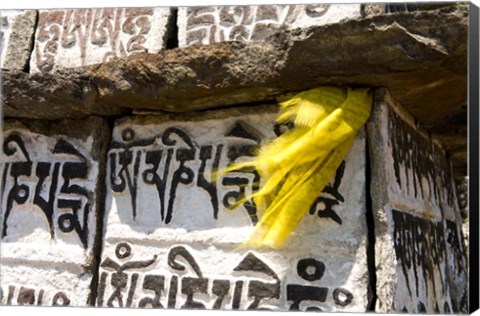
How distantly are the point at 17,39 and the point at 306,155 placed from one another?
1.47 m

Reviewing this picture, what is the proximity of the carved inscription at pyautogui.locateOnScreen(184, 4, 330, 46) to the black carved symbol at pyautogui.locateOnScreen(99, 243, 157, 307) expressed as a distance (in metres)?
0.87

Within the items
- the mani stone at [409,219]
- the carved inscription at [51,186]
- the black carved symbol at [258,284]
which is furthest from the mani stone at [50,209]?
the mani stone at [409,219]

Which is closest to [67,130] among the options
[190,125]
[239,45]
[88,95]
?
[88,95]

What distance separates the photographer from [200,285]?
328 centimetres

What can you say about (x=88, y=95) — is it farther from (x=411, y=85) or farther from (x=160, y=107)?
(x=411, y=85)

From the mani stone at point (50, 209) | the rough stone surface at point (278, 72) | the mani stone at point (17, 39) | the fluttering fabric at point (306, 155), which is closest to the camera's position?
the rough stone surface at point (278, 72)

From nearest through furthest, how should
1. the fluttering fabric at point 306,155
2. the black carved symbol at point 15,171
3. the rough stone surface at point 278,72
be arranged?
the rough stone surface at point 278,72, the fluttering fabric at point 306,155, the black carved symbol at point 15,171

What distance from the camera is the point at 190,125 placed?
11.3 ft

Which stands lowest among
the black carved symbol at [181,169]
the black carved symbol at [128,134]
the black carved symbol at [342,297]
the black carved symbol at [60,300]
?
the black carved symbol at [60,300]

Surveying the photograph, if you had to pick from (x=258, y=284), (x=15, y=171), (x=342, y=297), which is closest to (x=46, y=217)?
(x=15, y=171)

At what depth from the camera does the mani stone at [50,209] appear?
11.4 ft

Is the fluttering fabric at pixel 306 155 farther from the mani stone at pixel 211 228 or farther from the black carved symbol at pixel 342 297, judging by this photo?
the black carved symbol at pixel 342 297

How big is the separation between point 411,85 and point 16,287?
1793mm

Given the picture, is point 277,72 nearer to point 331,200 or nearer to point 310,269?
point 331,200
